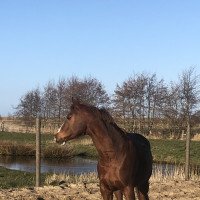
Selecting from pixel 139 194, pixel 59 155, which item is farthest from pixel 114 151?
pixel 59 155

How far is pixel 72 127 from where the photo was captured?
440 cm

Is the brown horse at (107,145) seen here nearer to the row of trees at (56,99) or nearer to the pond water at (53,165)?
the pond water at (53,165)

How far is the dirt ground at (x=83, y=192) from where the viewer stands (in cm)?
783

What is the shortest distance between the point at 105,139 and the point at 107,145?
0.07m

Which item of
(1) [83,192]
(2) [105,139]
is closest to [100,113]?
(2) [105,139]

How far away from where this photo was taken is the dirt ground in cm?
783

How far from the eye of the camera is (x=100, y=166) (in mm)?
4711

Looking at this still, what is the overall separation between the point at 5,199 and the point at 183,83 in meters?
29.5

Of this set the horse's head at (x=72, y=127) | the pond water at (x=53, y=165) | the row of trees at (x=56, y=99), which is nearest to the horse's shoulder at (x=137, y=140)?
the horse's head at (x=72, y=127)

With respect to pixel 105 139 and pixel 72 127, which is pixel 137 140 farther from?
pixel 72 127

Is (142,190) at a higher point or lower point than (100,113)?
lower

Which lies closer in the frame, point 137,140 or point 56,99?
point 137,140

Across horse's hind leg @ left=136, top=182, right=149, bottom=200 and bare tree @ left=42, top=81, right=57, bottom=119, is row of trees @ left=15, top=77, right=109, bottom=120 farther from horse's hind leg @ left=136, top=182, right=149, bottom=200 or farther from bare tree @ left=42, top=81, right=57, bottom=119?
horse's hind leg @ left=136, top=182, right=149, bottom=200

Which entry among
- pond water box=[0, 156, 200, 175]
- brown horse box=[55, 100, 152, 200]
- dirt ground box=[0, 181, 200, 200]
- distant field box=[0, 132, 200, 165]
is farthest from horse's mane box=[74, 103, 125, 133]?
distant field box=[0, 132, 200, 165]
